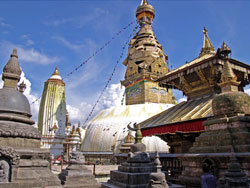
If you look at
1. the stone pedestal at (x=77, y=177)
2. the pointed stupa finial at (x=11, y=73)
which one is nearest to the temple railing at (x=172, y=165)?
the stone pedestal at (x=77, y=177)

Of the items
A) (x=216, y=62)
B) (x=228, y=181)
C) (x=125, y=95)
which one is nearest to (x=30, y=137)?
(x=228, y=181)

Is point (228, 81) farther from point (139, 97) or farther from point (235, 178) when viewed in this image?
point (139, 97)

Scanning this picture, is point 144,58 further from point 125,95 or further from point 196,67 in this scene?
point 196,67

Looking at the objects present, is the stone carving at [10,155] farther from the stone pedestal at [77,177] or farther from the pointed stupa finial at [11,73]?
the stone pedestal at [77,177]

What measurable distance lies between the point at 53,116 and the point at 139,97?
38.0 ft

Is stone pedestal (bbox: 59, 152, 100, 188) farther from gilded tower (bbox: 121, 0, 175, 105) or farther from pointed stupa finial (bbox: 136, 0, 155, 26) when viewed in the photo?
pointed stupa finial (bbox: 136, 0, 155, 26)

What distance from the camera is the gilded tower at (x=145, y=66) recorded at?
29359mm

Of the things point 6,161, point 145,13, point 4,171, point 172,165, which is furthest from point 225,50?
point 145,13

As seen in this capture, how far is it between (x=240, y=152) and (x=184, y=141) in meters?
5.17

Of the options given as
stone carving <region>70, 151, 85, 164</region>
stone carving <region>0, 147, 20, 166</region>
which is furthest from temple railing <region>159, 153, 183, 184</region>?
stone carving <region>0, 147, 20, 166</region>

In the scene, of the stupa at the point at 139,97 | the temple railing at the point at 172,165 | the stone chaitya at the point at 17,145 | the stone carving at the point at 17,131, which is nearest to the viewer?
the stone chaitya at the point at 17,145

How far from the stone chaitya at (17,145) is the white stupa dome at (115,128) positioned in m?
15.7

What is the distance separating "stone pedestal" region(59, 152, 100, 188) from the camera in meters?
7.68

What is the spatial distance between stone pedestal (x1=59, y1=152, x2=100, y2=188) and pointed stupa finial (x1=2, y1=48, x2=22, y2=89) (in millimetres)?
3627
